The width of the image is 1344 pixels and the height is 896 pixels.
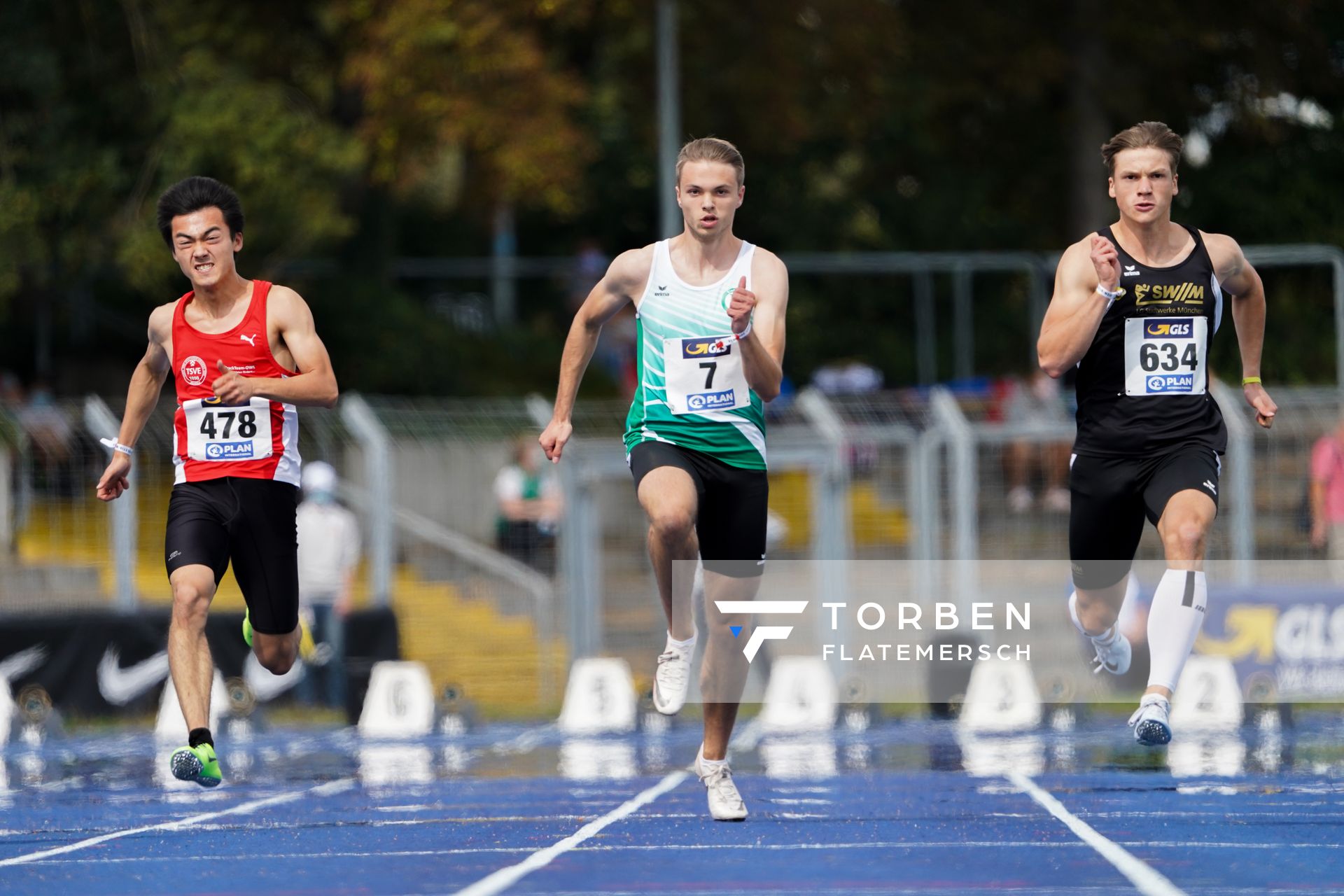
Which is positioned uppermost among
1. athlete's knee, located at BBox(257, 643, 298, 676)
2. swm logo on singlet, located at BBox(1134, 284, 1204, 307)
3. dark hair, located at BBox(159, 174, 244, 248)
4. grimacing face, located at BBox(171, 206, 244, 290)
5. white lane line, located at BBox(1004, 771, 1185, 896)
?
dark hair, located at BBox(159, 174, 244, 248)

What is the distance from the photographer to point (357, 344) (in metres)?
28.1

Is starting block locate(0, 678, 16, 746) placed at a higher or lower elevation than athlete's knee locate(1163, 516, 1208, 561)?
lower

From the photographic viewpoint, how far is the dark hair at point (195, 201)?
9.70 metres

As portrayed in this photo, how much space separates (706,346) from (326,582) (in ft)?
29.8

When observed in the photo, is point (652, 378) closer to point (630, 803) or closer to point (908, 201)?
point (630, 803)

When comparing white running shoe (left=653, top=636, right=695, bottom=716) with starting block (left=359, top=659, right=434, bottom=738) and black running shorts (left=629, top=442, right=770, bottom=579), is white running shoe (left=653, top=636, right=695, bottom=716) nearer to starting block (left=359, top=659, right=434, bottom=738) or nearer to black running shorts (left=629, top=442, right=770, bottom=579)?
black running shorts (left=629, top=442, right=770, bottom=579)

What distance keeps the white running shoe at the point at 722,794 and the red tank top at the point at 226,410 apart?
2.33 m

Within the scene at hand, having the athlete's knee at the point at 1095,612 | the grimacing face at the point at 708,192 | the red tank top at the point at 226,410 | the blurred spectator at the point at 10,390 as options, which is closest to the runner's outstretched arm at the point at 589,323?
the grimacing face at the point at 708,192

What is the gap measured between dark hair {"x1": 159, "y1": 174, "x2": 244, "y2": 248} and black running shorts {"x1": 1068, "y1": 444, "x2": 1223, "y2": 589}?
386cm

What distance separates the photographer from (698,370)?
9.19 meters

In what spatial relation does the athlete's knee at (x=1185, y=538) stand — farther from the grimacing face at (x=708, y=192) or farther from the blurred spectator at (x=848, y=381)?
the blurred spectator at (x=848, y=381)

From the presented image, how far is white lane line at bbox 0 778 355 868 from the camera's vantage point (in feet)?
28.0

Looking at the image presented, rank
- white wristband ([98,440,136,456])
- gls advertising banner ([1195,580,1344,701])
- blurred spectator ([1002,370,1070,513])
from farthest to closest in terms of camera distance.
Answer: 1. blurred spectator ([1002,370,1070,513])
2. gls advertising banner ([1195,580,1344,701])
3. white wristband ([98,440,136,456])

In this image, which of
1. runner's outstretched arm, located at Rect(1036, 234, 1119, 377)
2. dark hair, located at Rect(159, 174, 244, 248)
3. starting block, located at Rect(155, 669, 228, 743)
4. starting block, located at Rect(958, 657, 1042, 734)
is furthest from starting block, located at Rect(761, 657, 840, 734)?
dark hair, located at Rect(159, 174, 244, 248)
